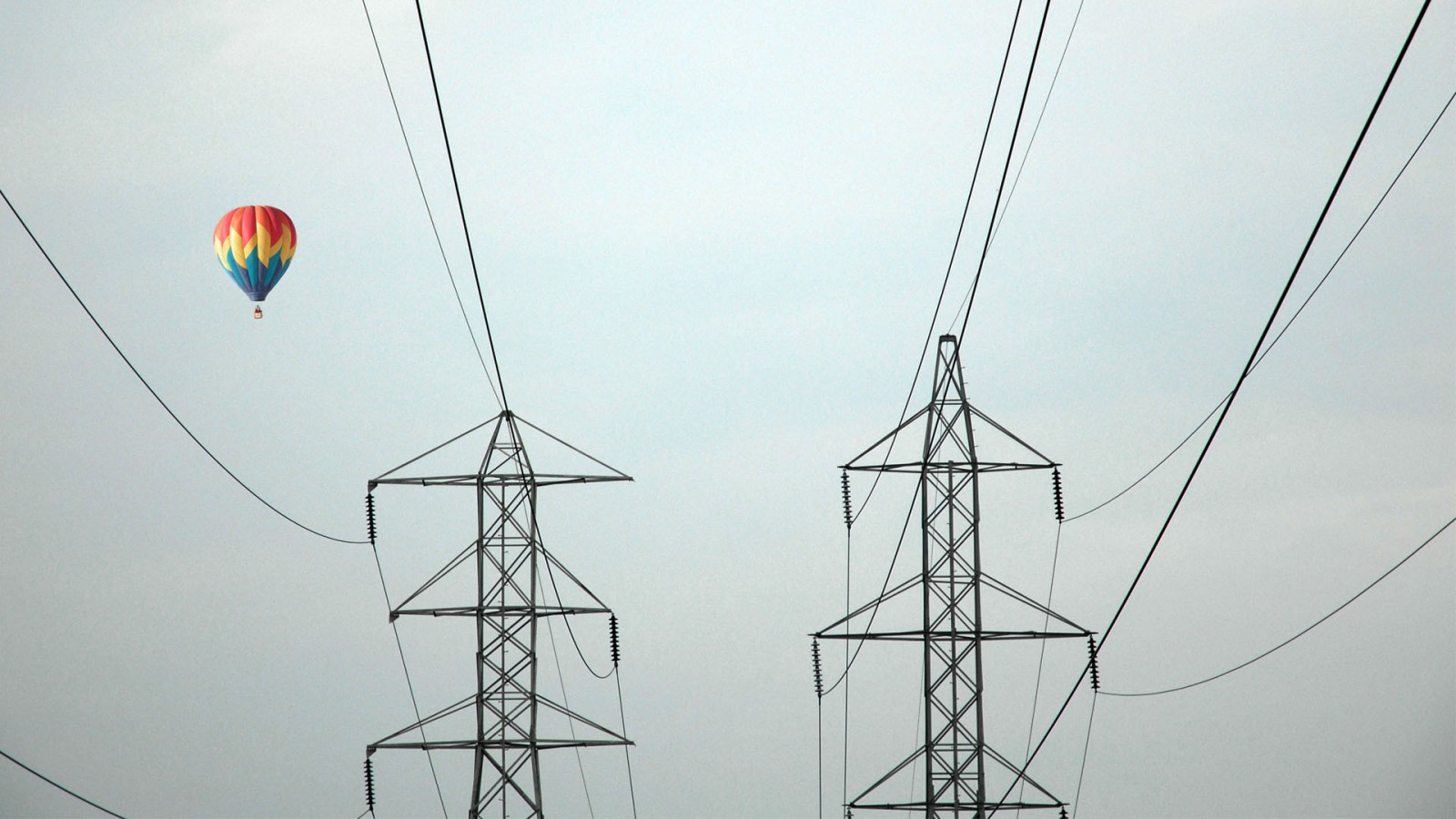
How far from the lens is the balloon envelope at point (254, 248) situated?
37.8m

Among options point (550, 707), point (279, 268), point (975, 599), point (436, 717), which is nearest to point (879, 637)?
point (975, 599)

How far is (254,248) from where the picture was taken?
37.7 meters

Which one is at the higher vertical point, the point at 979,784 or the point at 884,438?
the point at 884,438

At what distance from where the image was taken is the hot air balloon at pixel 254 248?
37.8 metres

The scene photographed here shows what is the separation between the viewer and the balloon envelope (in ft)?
124

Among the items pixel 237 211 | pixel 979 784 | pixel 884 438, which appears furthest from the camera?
pixel 237 211

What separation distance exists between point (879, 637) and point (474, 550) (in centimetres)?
626

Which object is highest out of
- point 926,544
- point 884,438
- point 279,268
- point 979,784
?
point 279,268

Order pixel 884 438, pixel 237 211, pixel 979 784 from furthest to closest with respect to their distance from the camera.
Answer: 1. pixel 237 211
2. pixel 884 438
3. pixel 979 784

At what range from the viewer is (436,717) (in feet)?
83.4

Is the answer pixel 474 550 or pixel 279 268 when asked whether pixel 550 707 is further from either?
pixel 279 268

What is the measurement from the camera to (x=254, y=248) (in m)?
37.7

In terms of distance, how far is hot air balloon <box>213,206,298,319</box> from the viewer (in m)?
37.8

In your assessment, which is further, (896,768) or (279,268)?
(279,268)
